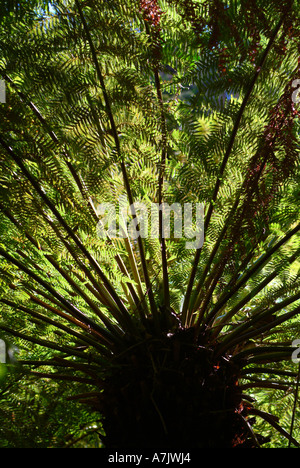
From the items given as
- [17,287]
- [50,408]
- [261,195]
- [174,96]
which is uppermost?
[174,96]

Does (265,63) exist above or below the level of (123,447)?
above

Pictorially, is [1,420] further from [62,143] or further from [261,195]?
[261,195]

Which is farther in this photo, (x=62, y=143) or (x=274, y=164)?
(x=62, y=143)

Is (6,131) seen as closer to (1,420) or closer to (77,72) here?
(77,72)

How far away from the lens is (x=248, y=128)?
1.39 metres

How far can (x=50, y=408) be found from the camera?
171 cm

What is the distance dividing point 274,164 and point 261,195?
0.11m
